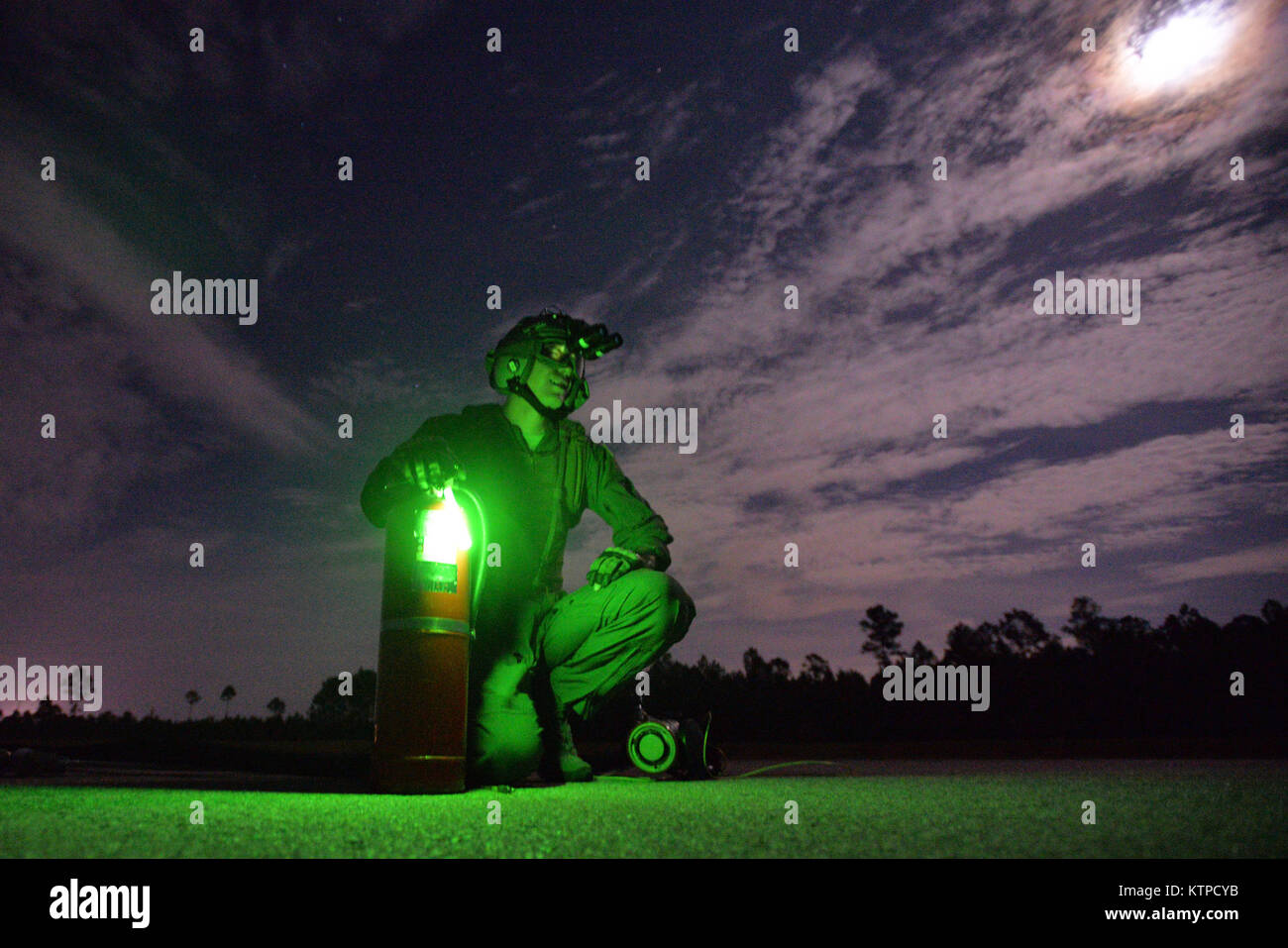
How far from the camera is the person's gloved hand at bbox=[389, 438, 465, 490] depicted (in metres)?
3.61

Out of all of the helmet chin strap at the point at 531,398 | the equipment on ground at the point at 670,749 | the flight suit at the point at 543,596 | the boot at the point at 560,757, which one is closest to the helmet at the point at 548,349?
the helmet chin strap at the point at 531,398

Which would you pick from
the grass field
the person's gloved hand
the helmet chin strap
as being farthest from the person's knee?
the person's gloved hand

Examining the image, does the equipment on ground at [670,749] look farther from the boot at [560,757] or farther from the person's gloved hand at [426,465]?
the person's gloved hand at [426,465]

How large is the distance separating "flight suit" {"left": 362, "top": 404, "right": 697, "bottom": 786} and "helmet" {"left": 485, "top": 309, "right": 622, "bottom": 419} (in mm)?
189

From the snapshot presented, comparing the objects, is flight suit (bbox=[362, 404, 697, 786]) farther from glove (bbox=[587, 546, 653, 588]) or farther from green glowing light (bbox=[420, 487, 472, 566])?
green glowing light (bbox=[420, 487, 472, 566])

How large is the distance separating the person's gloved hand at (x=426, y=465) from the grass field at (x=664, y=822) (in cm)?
128

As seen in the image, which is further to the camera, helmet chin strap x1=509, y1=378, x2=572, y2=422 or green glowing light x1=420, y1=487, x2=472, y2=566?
helmet chin strap x1=509, y1=378, x2=572, y2=422

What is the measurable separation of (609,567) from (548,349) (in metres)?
1.29

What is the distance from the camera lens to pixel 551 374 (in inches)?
187

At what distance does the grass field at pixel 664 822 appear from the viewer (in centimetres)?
209

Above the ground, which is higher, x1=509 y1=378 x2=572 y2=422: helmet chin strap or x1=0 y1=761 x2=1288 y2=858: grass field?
x1=509 y1=378 x2=572 y2=422: helmet chin strap

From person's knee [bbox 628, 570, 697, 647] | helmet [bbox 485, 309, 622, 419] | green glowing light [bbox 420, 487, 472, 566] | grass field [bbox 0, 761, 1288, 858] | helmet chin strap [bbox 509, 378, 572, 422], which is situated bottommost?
grass field [bbox 0, 761, 1288, 858]
